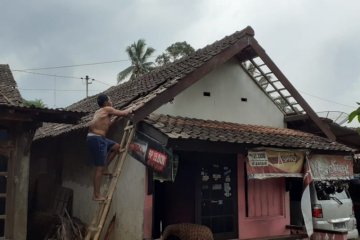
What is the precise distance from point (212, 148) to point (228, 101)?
274cm

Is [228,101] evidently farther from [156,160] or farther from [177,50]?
[177,50]

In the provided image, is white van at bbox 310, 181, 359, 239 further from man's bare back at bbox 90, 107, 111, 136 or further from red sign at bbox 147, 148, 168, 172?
man's bare back at bbox 90, 107, 111, 136

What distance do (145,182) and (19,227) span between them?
2686 millimetres

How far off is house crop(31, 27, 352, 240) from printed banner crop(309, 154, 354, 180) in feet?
0.75

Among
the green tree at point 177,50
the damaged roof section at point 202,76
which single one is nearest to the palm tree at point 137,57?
the green tree at point 177,50

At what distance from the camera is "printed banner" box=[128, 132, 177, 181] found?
7637mm

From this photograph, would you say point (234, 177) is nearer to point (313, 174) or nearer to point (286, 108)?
point (313, 174)

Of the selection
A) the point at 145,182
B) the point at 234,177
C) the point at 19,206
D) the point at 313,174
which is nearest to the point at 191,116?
the point at 234,177

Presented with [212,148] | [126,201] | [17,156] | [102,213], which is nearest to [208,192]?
[212,148]

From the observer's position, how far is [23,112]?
7.74 m

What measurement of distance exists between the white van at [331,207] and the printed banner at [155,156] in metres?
4.68

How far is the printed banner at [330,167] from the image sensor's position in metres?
10.3

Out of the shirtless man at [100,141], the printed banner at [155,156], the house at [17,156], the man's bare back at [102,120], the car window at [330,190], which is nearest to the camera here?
the shirtless man at [100,141]

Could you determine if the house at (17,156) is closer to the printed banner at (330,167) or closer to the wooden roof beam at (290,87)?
the wooden roof beam at (290,87)
